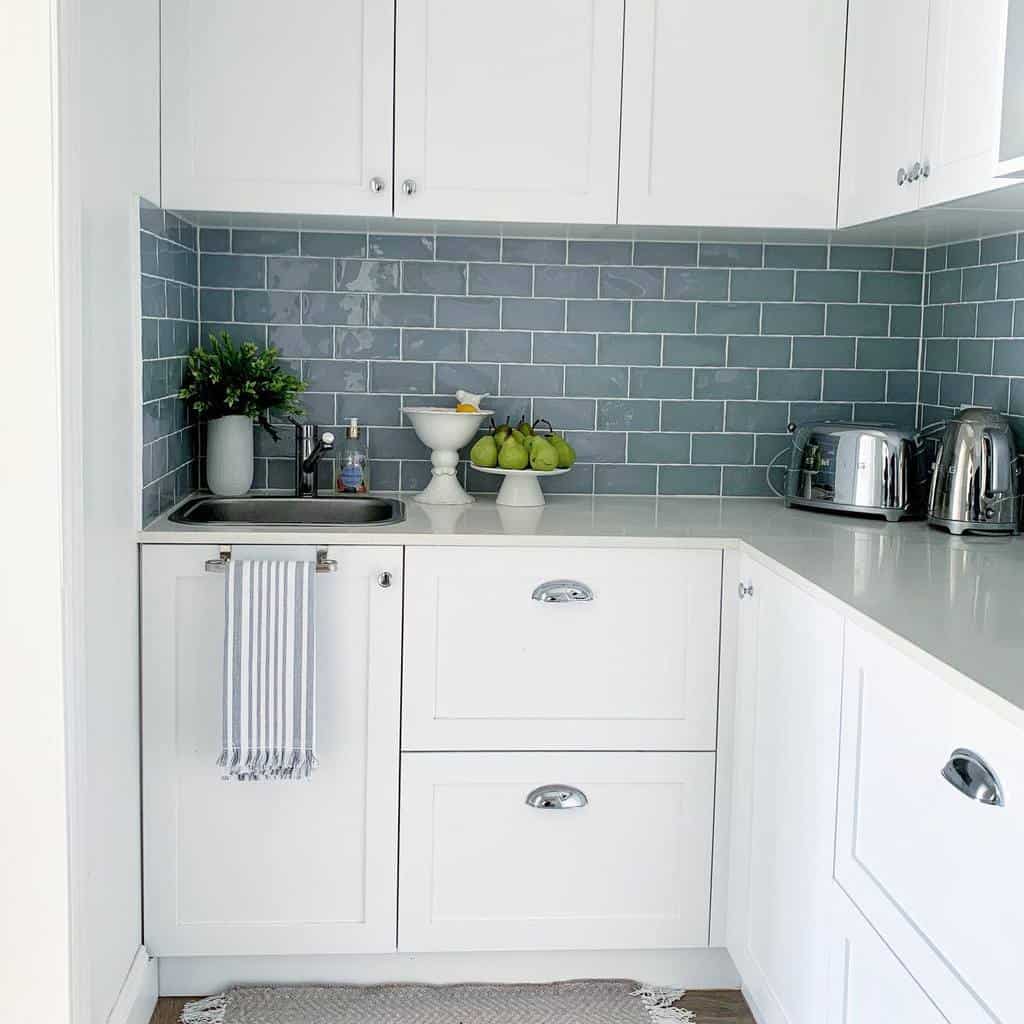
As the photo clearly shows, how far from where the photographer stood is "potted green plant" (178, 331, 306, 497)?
112 inches

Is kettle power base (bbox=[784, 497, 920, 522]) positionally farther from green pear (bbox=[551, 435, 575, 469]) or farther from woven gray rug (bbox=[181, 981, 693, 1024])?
woven gray rug (bbox=[181, 981, 693, 1024])

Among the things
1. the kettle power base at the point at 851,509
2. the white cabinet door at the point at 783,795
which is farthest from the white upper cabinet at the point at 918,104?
the white cabinet door at the point at 783,795

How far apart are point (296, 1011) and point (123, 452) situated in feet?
3.79

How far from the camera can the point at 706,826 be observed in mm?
2580

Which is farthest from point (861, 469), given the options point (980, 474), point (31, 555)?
point (31, 555)

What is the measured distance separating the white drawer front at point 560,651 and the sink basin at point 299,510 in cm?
46

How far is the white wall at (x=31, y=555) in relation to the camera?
1815 millimetres

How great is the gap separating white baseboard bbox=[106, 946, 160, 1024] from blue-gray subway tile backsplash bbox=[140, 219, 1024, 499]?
106cm

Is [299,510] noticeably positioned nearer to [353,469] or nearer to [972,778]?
[353,469]

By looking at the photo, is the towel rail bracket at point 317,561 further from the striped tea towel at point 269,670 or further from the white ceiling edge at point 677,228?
the white ceiling edge at point 677,228

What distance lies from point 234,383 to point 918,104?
60.1 inches

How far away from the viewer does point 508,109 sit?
266cm

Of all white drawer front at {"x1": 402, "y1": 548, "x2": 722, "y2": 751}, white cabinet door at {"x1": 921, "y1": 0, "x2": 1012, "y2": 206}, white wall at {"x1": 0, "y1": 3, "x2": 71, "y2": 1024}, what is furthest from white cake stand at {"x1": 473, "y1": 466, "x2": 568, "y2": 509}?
white wall at {"x1": 0, "y1": 3, "x2": 71, "y2": 1024}

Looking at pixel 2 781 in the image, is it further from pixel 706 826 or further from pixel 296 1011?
pixel 706 826
